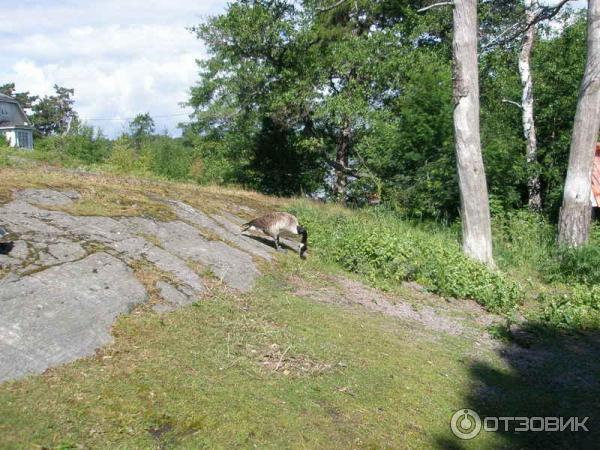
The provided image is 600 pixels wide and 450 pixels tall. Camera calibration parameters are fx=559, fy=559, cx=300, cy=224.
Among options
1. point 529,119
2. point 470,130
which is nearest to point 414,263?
point 470,130

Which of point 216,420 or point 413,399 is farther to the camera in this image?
point 413,399

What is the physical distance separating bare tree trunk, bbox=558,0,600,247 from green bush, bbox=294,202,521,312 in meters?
3.12

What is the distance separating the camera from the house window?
51900mm

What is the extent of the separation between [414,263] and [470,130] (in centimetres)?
333

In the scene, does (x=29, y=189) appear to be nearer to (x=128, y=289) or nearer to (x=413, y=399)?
(x=128, y=289)

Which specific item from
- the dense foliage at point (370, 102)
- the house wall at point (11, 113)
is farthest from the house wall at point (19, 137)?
the dense foliage at point (370, 102)

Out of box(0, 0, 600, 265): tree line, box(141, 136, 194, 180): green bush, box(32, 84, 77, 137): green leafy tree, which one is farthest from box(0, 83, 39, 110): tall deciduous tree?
box(0, 0, 600, 265): tree line

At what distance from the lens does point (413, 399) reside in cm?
507

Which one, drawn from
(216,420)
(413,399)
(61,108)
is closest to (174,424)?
(216,420)

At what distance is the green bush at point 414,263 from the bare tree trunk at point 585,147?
10.2 feet

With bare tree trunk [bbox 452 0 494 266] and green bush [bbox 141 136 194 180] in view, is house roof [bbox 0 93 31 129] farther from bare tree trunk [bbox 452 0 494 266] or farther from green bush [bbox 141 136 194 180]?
bare tree trunk [bbox 452 0 494 266]

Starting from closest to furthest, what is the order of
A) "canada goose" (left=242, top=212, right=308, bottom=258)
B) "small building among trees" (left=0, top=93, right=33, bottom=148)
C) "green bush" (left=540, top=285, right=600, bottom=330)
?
"green bush" (left=540, top=285, right=600, bottom=330) < "canada goose" (left=242, top=212, right=308, bottom=258) < "small building among trees" (left=0, top=93, right=33, bottom=148)

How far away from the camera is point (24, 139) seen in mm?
53906

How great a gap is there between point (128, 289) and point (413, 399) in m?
3.16
